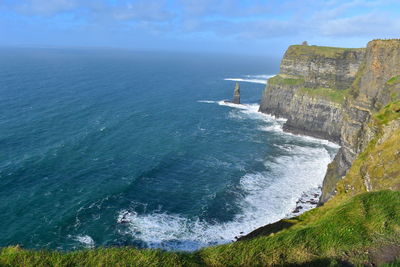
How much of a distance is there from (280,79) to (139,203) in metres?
70.8

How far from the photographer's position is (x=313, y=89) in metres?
89.4

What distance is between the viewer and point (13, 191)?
45.3 meters

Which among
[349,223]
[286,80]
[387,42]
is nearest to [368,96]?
[387,42]

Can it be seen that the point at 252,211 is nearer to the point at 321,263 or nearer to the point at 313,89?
the point at 321,263

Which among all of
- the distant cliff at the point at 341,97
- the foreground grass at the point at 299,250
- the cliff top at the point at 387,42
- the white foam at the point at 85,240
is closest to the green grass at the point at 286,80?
the distant cliff at the point at 341,97

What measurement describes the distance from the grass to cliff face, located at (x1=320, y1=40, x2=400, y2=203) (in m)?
25.7

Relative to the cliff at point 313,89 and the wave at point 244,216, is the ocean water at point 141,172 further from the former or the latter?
the cliff at point 313,89

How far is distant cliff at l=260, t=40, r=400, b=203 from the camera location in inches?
1446

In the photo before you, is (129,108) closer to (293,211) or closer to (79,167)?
(79,167)

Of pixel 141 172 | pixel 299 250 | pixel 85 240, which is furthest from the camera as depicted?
pixel 141 172

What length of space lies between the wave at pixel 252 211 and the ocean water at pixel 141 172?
0.14 m

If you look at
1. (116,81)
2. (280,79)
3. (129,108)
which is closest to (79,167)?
(129,108)

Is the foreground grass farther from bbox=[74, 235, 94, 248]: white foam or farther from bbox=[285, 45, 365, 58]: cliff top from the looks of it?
bbox=[285, 45, 365, 58]: cliff top

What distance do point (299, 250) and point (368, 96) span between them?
47604 millimetres
